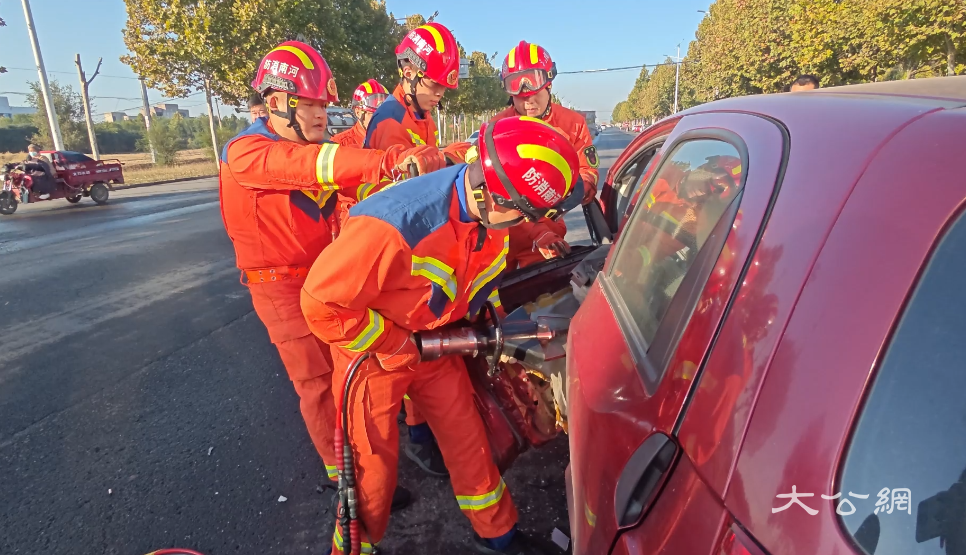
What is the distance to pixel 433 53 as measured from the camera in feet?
10.7

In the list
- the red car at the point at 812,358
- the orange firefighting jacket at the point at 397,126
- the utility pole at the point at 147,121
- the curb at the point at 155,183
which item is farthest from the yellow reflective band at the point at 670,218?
the utility pole at the point at 147,121

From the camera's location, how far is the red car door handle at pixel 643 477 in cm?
95

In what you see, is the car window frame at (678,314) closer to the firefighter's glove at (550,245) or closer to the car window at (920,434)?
the car window at (920,434)

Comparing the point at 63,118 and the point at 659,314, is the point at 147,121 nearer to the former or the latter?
the point at 63,118

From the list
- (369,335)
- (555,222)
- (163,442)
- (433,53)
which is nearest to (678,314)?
(369,335)

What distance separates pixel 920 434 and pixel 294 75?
2.51 meters

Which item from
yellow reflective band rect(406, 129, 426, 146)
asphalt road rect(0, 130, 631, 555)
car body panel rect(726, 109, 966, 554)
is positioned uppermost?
yellow reflective band rect(406, 129, 426, 146)

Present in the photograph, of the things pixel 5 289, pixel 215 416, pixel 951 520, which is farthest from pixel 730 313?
pixel 5 289

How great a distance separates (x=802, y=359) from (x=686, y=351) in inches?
9.9

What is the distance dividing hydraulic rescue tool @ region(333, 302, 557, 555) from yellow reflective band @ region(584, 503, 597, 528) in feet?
2.64

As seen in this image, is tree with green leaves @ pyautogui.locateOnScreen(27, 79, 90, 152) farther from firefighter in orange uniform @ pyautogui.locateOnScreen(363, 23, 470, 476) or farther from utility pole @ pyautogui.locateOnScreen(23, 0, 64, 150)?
firefighter in orange uniform @ pyautogui.locateOnScreen(363, 23, 470, 476)

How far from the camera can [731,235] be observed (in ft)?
3.36

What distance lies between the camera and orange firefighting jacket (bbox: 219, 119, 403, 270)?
2.28m

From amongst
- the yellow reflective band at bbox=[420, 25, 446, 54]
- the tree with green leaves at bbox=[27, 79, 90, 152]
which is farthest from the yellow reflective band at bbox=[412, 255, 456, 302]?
the tree with green leaves at bbox=[27, 79, 90, 152]
